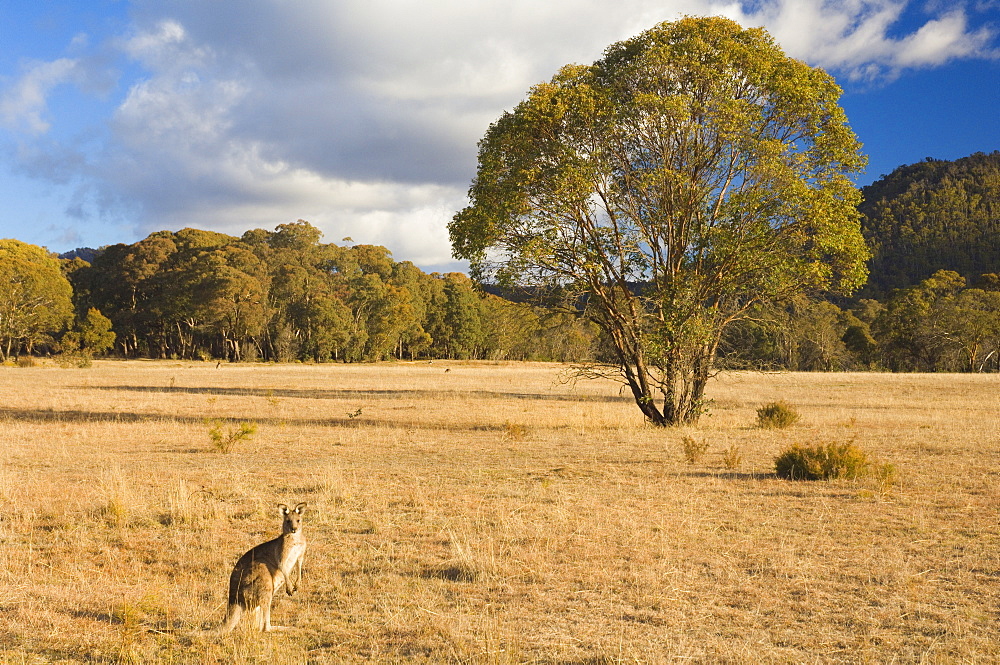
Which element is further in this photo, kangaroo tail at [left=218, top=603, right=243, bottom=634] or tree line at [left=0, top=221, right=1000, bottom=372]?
tree line at [left=0, top=221, right=1000, bottom=372]

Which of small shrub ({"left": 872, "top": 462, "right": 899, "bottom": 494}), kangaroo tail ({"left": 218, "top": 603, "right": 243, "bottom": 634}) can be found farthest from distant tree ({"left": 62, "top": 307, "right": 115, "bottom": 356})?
kangaroo tail ({"left": 218, "top": 603, "right": 243, "bottom": 634})

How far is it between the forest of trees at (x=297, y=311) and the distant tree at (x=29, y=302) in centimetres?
13

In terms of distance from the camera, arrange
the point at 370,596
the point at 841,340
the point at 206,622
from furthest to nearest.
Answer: the point at 841,340 → the point at 370,596 → the point at 206,622

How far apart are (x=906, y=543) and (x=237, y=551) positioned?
26.6ft

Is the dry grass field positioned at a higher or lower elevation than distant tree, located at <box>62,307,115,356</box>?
lower

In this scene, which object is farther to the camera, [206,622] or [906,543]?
[906,543]

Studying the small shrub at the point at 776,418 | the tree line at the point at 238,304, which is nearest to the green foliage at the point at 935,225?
the tree line at the point at 238,304

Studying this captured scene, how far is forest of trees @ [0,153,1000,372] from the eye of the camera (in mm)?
69875

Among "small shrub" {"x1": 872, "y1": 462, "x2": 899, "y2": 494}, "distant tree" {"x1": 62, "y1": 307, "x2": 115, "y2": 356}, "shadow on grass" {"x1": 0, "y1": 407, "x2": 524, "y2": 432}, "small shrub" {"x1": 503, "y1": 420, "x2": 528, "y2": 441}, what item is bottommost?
"shadow on grass" {"x1": 0, "y1": 407, "x2": 524, "y2": 432}

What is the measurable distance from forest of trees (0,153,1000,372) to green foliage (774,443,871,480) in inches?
1925

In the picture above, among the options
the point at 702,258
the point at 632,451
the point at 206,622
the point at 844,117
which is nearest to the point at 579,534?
the point at 206,622

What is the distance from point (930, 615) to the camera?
6098 millimetres

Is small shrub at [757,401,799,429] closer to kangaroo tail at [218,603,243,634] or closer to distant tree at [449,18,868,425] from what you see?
distant tree at [449,18,868,425]

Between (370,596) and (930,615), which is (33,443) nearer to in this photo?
(370,596)
